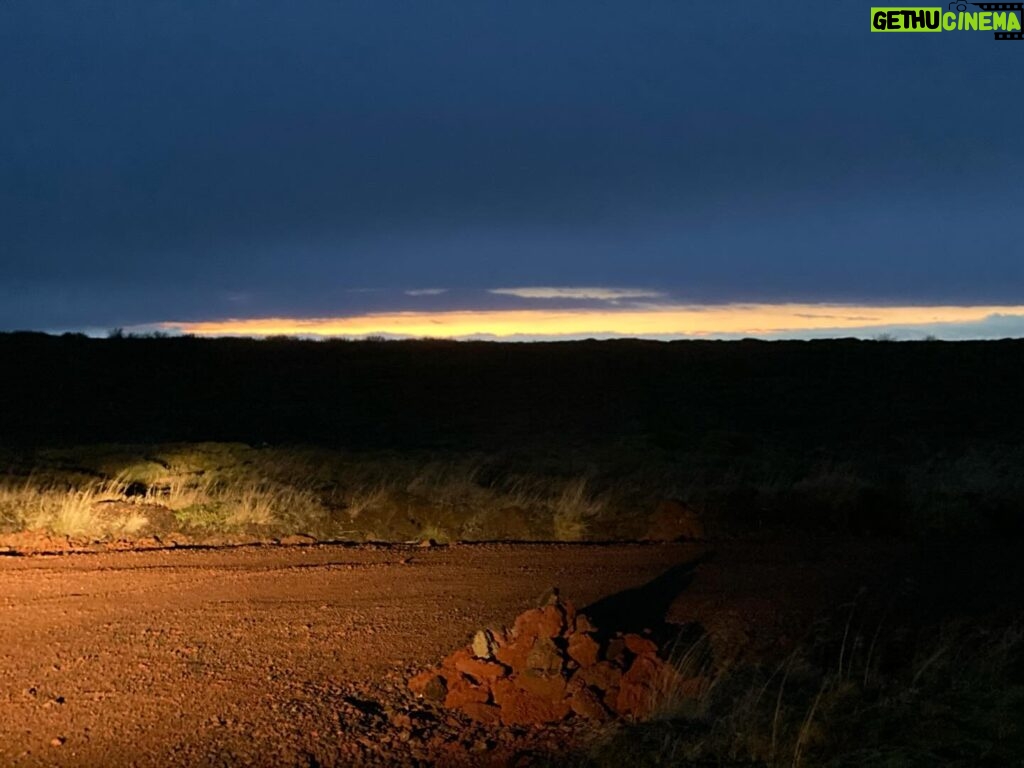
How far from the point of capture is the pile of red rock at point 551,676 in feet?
20.5

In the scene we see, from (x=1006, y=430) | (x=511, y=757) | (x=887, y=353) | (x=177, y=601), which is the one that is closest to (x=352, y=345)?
(x=887, y=353)

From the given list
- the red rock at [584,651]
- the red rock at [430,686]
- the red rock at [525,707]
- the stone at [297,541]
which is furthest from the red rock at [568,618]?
the stone at [297,541]

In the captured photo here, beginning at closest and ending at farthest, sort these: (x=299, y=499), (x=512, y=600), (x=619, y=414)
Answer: (x=512, y=600), (x=299, y=499), (x=619, y=414)

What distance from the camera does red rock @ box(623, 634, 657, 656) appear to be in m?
6.78

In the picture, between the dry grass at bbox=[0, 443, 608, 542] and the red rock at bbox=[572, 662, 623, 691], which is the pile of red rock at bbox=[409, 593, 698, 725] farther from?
the dry grass at bbox=[0, 443, 608, 542]

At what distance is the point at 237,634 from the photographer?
7992 millimetres

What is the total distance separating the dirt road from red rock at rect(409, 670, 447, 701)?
0.55 feet

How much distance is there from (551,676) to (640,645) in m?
0.79

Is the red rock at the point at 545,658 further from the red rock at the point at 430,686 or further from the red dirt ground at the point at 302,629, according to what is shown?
the red rock at the point at 430,686

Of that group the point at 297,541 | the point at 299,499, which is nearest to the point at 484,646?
the point at 297,541

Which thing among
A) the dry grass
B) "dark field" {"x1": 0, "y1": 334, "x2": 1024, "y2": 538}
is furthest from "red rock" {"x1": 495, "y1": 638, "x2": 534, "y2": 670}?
"dark field" {"x1": 0, "y1": 334, "x2": 1024, "y2": 538}

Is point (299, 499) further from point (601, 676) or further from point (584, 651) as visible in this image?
point (601, 676)

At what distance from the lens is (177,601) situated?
8984mm

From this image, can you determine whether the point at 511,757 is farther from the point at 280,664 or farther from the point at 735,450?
the point at 735,450
